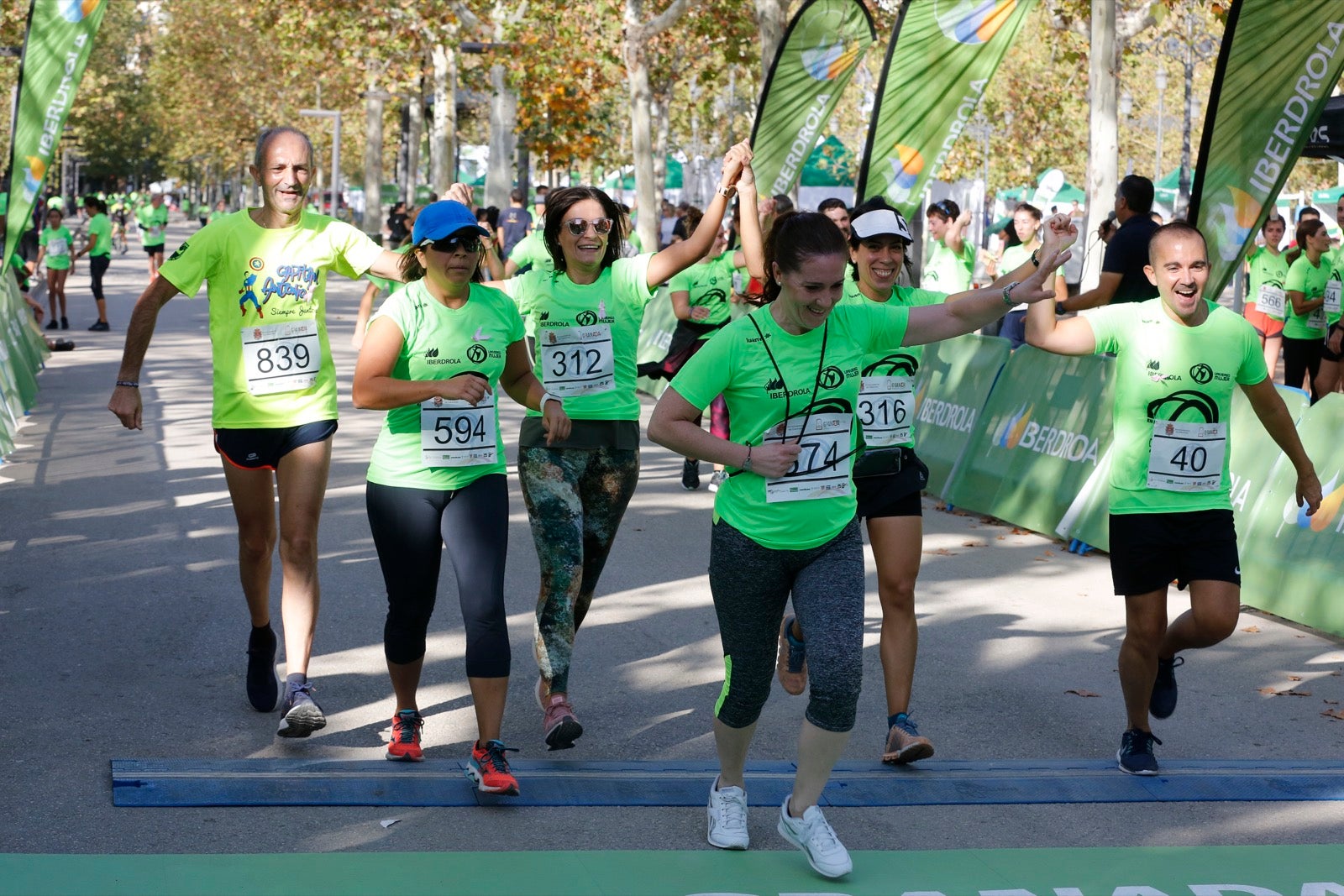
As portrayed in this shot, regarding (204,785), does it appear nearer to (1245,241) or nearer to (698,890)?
(698,890)

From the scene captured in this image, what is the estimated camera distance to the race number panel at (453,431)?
5293 millimetres

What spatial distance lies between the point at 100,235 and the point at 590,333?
20098 mm

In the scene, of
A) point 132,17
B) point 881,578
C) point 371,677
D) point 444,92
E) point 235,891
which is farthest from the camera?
point 132,17

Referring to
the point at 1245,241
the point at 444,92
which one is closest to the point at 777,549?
the point at 1245,241

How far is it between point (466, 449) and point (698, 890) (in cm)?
160

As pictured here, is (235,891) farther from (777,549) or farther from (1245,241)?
(1245,241)

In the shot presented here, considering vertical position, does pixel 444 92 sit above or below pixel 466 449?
above

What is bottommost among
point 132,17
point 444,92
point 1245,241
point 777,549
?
point 777,549

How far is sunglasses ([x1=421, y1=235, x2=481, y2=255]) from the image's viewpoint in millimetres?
5301

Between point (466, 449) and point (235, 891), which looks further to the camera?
point (466, 449)

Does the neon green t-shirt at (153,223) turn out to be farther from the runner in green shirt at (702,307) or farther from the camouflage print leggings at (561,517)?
the camouflage print leggings at (561,517)

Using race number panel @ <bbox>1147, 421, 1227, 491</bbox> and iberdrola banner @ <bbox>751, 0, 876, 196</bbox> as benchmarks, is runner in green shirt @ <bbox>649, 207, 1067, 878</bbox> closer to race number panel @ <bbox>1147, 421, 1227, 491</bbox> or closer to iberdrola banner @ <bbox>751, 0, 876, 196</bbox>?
race number panel @ <bbox>1147, 421, 1227, 491</bbox>

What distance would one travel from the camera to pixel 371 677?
22.2 feet

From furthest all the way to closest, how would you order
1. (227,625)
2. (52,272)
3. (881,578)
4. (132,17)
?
(132,17)
(52,272)
(227,625)
(881,578)
